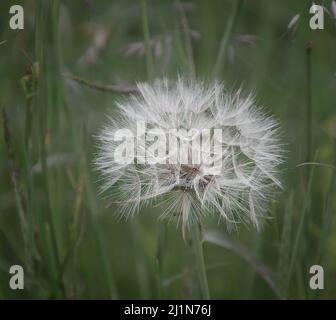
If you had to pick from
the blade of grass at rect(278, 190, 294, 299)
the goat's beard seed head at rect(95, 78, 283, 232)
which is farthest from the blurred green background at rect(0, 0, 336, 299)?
the goat's beard seed head at rect(95, 78, 283, 232)

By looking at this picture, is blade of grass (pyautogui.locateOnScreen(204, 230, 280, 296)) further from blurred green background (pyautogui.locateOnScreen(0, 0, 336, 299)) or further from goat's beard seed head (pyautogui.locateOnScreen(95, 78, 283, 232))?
goat's beard seed head (pyautogui.locateOnScreen(95, 78, 283, 232))

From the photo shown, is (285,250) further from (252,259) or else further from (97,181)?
(97,181)

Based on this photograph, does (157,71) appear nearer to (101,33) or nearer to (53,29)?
(101,33)

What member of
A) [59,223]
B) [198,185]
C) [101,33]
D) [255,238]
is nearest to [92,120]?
[101,33]

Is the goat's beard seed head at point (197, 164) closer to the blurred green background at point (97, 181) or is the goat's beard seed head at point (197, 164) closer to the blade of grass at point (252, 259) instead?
the blurred green background at point (97, 181)

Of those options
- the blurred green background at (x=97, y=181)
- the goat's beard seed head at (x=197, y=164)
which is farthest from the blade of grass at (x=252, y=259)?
the goat's beard seed head at (x=197, y=164)
